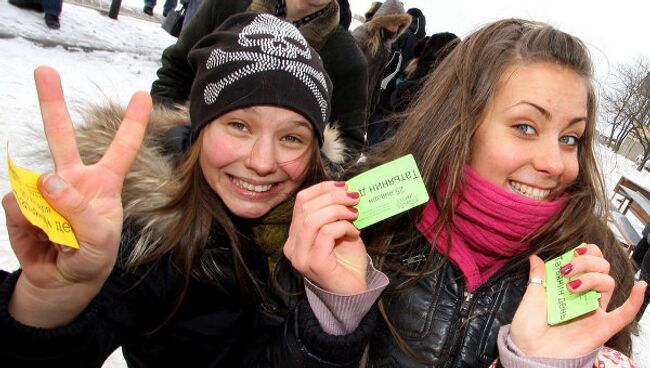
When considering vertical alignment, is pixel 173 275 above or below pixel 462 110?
below

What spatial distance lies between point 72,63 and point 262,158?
217 inches

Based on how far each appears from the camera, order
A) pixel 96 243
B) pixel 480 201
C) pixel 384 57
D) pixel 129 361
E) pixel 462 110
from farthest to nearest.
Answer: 1. pixel 384 57
2. pixel 129 361
3. pixel 462 110
4. pixel 480 201
5. pixel 96 243

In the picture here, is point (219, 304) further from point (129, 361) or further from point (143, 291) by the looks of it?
point (129, 361)

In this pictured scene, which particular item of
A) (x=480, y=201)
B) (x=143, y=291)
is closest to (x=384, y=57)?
(x=480, y=201)

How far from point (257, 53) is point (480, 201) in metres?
0.87

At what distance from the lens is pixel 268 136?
1476 mm

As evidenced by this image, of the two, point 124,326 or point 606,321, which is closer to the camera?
point 606,321

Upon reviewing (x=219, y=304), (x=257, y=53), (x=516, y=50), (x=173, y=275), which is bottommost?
(x=219, y=304)

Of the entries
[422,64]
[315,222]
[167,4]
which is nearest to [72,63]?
[422,64]

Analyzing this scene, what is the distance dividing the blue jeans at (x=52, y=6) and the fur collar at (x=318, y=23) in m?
5.79

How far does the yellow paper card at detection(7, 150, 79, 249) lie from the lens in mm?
925

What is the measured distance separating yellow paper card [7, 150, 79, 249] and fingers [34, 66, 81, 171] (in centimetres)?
8

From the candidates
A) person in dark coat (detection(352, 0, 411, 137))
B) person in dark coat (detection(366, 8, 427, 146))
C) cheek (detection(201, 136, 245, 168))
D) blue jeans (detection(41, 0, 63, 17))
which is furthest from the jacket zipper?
blue jeans (detection(41, 0, 63, 17))

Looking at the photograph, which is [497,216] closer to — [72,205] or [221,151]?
[221,151]
